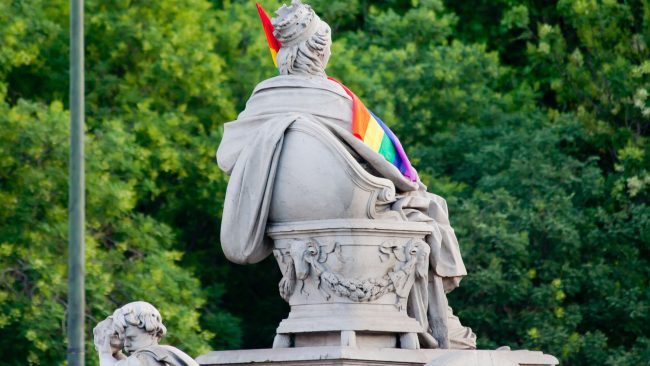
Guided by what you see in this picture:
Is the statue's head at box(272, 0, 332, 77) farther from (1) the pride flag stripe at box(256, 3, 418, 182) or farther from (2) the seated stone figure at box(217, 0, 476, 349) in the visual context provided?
(1) the pride flag stripe at box(256, 3, 418, 182)

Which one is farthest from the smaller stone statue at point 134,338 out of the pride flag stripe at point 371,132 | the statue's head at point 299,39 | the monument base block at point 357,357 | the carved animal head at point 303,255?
the statue's head at point 299,39

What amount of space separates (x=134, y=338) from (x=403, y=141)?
21939 mm

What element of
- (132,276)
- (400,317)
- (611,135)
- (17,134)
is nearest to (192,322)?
(132,276)

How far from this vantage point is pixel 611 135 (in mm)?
38906

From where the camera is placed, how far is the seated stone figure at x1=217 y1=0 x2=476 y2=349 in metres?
19.8

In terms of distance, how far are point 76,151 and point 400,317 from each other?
10.6 meters

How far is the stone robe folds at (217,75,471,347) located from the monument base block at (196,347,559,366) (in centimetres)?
69

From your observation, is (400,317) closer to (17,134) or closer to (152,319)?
(152,319)

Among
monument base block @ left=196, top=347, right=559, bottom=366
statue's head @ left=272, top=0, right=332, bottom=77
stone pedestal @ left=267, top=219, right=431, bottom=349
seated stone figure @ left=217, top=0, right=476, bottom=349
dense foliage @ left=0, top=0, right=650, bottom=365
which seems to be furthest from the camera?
dense foliage @ left=0, top=0, right=650, bottom=365

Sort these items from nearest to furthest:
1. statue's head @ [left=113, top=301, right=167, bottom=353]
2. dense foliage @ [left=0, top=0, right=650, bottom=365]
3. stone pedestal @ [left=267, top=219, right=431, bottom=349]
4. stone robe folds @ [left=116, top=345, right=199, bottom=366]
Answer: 1. stone robe folds @ [left=116, top=345, right=199, bottom=366]
2. statue's head @ [left=113, top=301, right=167, bottom=353]
3. stone pedestal @ [left=267, top=219, right=431, bottom=349]
4. dense foliage @ [left=0, top=0, right=650, bottom=365]

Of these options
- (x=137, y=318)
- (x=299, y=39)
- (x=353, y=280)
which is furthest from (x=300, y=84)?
(x=137, y=318)

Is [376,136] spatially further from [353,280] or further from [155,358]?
[155,358]

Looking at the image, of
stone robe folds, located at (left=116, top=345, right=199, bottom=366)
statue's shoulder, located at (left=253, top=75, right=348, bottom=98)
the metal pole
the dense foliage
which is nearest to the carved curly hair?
stone robe folds, located at (left=116, top=345, right=199, bottom=366)

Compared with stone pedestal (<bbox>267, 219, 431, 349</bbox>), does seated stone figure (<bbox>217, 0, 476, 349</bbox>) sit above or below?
above
